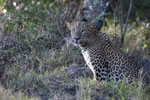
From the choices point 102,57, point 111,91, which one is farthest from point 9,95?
point 102,57

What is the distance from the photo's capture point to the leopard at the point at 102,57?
23.1 ft

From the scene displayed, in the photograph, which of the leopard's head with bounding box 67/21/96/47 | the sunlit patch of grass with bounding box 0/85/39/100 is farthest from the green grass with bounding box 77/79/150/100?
the leopard's head with bounding box 67/21/96/47

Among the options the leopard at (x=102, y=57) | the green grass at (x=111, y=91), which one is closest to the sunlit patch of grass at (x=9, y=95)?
the green grass at (x=111, y=91)

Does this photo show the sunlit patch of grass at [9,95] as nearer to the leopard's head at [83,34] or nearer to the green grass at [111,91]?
the green grass at [111,91]

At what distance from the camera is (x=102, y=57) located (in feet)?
23.4

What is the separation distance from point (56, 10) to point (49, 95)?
12.0ft

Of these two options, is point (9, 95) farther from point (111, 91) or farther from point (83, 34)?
point (83, 34)

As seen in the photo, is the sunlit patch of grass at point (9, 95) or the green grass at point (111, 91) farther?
the green grass at point (111, 91)

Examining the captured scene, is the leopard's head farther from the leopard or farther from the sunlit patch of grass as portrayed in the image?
the sunlit patch of grass

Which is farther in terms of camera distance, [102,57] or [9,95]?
[102,57]

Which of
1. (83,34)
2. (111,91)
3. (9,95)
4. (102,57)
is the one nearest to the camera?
(9,95)

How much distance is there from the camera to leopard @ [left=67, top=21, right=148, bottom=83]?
703 centimetres

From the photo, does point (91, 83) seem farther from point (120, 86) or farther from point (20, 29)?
point (20, 29)

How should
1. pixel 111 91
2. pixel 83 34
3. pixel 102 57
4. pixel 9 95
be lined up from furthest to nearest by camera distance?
pixel 83 34 < pixel 102 57 < pixel 111 91 < pixel 9 95
